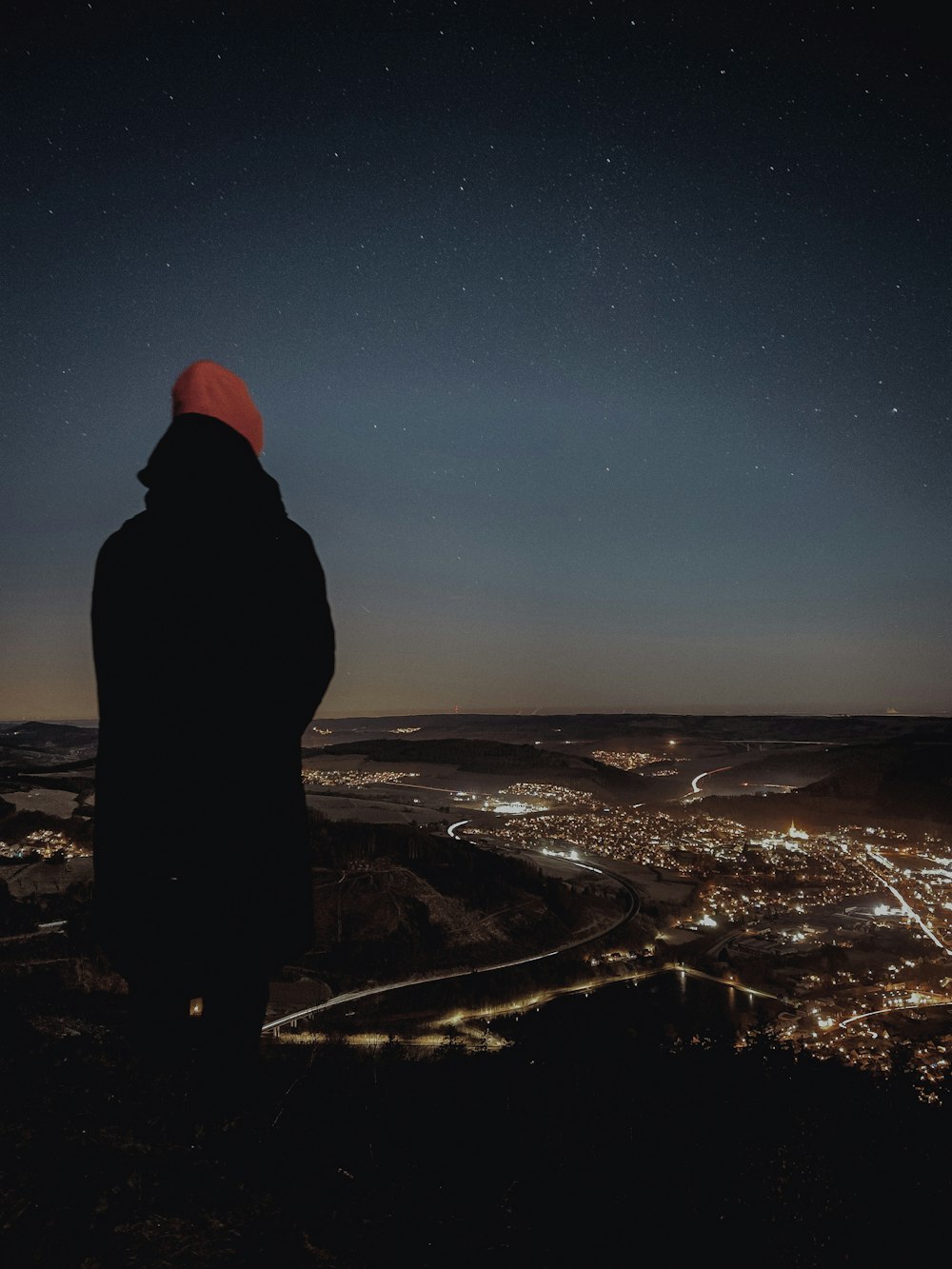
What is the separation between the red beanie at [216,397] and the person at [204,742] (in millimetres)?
43

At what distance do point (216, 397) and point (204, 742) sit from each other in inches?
44.7

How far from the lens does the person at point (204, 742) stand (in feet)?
5.80

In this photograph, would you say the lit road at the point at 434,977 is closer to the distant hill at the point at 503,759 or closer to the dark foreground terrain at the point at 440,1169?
the dark foreground terrain at the point at 440,1169

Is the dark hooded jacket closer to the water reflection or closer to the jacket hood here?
the jacket hood

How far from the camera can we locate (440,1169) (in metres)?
4.12

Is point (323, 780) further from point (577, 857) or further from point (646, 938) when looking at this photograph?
point (646, 938)

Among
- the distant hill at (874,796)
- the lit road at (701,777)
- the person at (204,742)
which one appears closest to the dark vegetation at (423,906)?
the person at (204,742)

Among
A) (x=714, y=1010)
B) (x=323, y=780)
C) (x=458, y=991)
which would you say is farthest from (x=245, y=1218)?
(x=323, y=780)

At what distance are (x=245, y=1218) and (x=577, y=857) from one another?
36.9 metres

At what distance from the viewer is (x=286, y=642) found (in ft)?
6.22

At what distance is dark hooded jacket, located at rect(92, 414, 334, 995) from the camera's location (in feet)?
5.79

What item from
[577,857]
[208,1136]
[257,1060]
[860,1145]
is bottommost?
[577,857]

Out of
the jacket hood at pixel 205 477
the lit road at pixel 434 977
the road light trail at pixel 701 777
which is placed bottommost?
the road light trail at pixel 701 777

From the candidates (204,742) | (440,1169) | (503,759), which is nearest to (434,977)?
(440,1169)
